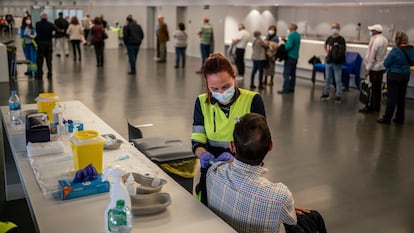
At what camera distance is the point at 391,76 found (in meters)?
7.06

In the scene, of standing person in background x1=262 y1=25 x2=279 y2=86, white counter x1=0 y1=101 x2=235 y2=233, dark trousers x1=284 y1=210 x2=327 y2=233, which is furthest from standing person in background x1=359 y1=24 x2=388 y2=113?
white counter x1=0 y1=101 x2=235 y2=233

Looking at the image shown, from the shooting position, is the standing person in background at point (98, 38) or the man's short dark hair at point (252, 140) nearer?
the man's short dark hair at point (252, 140)

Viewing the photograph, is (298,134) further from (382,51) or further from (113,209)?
(113,209)

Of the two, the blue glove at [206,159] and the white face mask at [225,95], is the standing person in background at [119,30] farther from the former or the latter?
the blue glove at [206,159]

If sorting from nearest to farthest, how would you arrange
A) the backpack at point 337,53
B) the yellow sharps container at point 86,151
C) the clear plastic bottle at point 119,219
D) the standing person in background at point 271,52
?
the clear plastic bottle at point 119,219, the yellow sharps container at point 86,151, the backpack at point 337,53, the standing person in background at point 271,52

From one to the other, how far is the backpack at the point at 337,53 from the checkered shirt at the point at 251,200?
23.0ft

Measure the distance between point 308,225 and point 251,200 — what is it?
1.66ft

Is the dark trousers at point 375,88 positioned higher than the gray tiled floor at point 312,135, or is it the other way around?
the dark trousers at point 375,88

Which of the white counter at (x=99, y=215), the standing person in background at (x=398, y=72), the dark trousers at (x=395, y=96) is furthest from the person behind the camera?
the dark trousers at (x=395, y=96)

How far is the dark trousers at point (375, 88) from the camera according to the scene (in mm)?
7914

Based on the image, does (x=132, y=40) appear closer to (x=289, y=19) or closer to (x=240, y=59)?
(x=240, y=59)

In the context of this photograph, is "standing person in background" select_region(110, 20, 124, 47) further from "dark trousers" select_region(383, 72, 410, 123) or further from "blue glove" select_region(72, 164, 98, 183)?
"blue glove" select_region(72, 164, 98, 183)

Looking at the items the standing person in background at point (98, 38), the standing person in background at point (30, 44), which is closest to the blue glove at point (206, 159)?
the standing person in background at point (30, 44)

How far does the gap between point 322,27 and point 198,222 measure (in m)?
12.1
